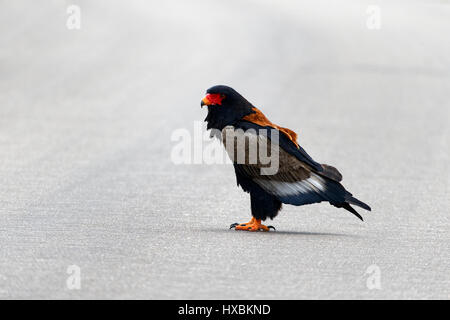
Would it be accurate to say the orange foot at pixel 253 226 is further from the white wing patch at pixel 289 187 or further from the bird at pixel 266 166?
the white wing patch at pixel 289 187

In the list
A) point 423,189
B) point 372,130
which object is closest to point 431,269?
point 423,189

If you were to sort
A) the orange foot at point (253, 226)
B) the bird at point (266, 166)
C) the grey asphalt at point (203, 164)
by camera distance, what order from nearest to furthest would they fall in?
the grey asphalt at point (203, 164)
the bird at point (266, 166)
the orange foot at point (253, 226)

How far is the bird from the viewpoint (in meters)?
9.03

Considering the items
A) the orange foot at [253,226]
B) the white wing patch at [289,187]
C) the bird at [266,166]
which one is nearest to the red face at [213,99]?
the bird at [266,166]

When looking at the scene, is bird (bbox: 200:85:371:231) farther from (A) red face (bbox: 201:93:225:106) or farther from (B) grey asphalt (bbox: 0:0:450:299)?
(B) grey asphalt (bbox: 0:0:450:299)

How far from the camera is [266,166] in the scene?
29.8 feet

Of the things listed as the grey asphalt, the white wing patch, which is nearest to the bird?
the white wing patch

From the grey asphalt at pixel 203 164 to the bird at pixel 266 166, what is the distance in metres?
0.31

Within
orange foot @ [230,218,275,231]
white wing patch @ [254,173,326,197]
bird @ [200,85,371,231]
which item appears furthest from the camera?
orange foot @ [230,218,275,231]

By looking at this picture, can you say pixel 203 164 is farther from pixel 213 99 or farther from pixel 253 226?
pixel 213 99

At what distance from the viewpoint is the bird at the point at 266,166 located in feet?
29.6

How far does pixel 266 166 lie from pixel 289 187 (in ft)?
0.84

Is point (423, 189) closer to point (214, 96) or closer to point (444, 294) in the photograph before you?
point (214, 96)

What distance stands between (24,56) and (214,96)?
15.1m
